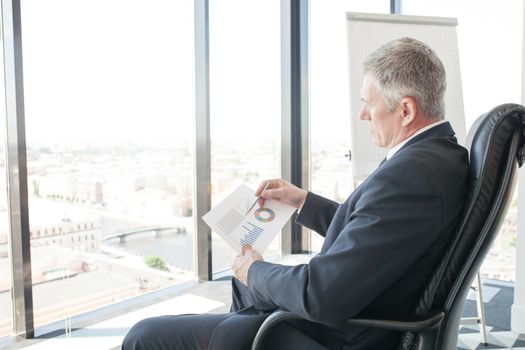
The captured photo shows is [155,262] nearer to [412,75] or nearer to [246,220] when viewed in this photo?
[246,220]

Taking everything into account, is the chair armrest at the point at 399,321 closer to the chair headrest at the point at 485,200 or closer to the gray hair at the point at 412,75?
the chair headrest at the point at 485,200

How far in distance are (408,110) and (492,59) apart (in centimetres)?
271

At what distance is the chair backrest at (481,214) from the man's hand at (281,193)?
633 mm

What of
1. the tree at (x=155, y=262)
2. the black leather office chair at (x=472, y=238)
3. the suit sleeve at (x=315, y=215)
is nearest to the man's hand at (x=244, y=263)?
the black leather office chair at (x=472, y=238)

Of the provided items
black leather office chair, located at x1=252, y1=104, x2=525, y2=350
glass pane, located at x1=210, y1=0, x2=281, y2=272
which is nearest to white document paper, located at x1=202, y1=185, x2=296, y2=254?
black leather office chair, located at x1=252, y1=104, x2=525, y2=350

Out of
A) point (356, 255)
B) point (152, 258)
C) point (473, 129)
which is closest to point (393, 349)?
point (356, 255)

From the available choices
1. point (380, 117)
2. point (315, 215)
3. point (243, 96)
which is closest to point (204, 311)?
point (315, 215)

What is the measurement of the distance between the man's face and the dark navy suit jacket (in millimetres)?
120

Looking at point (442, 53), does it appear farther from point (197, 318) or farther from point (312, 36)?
point (197, 318)

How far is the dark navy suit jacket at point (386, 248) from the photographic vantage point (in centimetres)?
105

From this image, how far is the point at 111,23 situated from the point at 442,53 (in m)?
1.91

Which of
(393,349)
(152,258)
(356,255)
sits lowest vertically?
(152,258)

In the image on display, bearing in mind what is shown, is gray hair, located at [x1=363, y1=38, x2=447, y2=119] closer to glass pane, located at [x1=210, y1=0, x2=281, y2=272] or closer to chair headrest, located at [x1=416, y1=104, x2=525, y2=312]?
chair headrest, located at [x1=416, y1=104, x2=525, y2=312]

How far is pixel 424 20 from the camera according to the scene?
2.73 m
